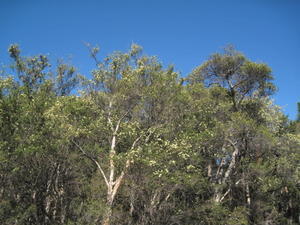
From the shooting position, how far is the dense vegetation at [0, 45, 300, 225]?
1466 cm

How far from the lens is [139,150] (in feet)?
48.8

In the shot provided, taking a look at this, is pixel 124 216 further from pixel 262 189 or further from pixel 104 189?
pixel 262 189

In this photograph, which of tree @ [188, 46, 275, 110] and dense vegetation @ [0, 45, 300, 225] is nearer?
dense vegetation @ [0, 45, 300, 225]

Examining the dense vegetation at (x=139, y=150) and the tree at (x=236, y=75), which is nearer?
the dense vegetation at (x=139, y=150)

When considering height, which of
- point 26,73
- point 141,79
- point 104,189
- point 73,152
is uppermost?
Answer: point 26,73

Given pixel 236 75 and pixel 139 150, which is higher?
pixel 236 75

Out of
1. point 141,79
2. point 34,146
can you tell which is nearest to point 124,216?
point 34,146

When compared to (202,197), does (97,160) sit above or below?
above

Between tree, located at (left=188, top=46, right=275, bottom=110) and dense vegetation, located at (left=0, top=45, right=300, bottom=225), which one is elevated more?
tree, located at (left=188, top=46, right=275, bottom=110)

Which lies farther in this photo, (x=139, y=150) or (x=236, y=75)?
(x=236, y=75)

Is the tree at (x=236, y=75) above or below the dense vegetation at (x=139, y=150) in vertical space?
above

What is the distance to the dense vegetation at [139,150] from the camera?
577 inches

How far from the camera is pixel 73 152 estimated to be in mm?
17297

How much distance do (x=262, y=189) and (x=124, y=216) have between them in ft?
41.7
